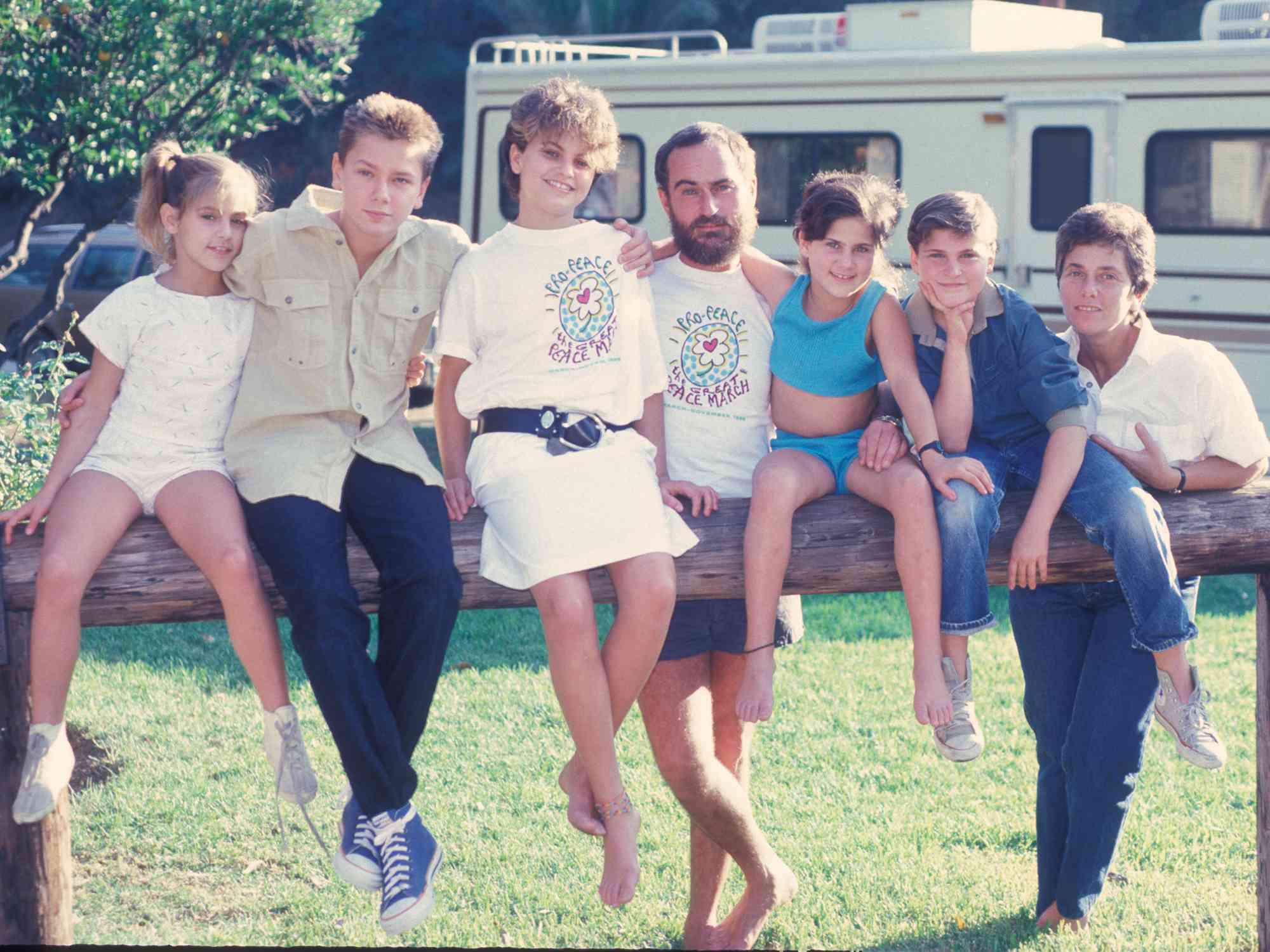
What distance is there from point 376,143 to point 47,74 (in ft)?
16.7

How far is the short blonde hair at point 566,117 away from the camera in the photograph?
3.68m

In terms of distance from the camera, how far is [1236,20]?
8.84 meters

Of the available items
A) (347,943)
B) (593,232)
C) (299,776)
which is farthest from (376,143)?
(347,943)

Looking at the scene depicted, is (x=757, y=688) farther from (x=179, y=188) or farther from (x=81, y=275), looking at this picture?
(x=81, y=275)

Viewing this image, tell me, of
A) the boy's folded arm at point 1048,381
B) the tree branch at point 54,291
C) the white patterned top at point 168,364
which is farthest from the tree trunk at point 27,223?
the boy's folded arm at point 1048,381

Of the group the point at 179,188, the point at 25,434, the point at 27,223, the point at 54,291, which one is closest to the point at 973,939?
the point at 179,188

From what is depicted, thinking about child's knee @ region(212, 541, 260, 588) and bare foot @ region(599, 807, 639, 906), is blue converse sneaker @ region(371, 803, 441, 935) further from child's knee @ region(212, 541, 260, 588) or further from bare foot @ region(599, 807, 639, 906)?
child's knee @ region(212, 541, 260, 588)

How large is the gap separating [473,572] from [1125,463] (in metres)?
1.69

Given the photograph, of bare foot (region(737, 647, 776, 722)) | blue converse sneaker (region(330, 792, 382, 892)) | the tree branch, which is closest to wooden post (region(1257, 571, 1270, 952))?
bare foot (region(737, 647, 776, 722))

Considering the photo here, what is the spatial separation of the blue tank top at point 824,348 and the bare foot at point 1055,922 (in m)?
1.64

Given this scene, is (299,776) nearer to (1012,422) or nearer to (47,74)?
(1012,422)

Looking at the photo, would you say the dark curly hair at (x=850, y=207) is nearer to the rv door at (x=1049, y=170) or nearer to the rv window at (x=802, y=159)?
the rv door at (x=1049, y=170)

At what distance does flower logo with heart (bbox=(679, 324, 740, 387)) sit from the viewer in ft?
12.8

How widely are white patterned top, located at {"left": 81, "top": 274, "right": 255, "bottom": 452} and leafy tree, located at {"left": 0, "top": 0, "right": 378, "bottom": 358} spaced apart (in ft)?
14.2
